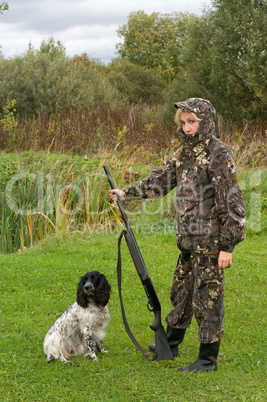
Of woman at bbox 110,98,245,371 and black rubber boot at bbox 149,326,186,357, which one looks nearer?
woman at bbox 110,98,245,371

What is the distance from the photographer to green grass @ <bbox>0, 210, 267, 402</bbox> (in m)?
3.51

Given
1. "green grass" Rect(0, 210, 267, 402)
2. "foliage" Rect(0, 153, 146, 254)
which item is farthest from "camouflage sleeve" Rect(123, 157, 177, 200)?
"foliage" Rect(0, 153, 146, 254)

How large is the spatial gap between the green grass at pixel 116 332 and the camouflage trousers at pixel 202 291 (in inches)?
15.9

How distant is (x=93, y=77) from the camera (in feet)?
71.0

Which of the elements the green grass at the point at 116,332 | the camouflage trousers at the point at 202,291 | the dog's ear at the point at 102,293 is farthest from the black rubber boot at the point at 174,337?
the dog's ear at the point at 102,293

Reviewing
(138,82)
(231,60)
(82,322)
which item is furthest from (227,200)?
(138,82)

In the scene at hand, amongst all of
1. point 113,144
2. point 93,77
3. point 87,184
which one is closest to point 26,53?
point 93,77

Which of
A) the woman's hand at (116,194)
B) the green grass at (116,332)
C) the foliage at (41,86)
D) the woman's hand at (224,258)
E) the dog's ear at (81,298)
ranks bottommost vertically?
the green grass at (116,332)

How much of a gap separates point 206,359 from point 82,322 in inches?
44.2

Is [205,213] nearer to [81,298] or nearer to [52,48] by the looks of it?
[81,298]

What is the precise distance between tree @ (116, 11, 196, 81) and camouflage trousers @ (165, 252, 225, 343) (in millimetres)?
37569

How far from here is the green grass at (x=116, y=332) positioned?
11.5 feet

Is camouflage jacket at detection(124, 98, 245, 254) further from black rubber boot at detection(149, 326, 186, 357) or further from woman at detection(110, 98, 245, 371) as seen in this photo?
black rubber boot at detection(149, 326, 186, 357)

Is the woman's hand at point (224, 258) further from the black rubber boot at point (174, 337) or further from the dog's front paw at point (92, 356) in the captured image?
the dog's front paw at point (92, 356)
